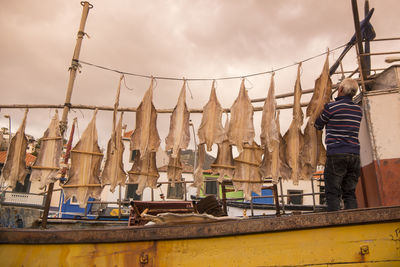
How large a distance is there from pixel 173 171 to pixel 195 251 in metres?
3.12

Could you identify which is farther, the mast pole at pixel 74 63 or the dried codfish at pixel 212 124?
the mast pole at pixel 74 63

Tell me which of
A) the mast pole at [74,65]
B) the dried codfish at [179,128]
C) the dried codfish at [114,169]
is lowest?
the dried codfish at [114,169]

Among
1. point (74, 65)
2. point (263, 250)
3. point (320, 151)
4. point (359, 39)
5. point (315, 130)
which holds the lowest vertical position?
point (263, 250)

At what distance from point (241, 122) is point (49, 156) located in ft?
11.8

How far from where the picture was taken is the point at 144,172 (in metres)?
5.55

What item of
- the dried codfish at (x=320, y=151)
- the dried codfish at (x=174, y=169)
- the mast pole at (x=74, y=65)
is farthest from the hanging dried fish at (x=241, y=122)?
the mast pole at (x=74, y=65)

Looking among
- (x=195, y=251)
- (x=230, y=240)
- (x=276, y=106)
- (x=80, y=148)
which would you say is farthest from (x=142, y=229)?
(x=276, y=106)

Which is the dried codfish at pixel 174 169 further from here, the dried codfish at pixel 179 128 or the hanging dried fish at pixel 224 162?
the hanging dried fish at pixel 224 162

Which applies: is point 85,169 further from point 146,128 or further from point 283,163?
point 283,163

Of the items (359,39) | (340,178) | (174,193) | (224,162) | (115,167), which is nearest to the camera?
(340,178)

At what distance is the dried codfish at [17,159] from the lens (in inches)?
227

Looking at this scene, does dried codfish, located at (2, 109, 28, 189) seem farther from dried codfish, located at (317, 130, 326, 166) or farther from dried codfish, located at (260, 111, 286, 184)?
dried codfish, located at (317, 130, 326, 166)

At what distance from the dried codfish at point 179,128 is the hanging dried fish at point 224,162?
0.64 metres

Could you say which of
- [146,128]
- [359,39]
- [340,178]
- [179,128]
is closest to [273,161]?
[340,178]
